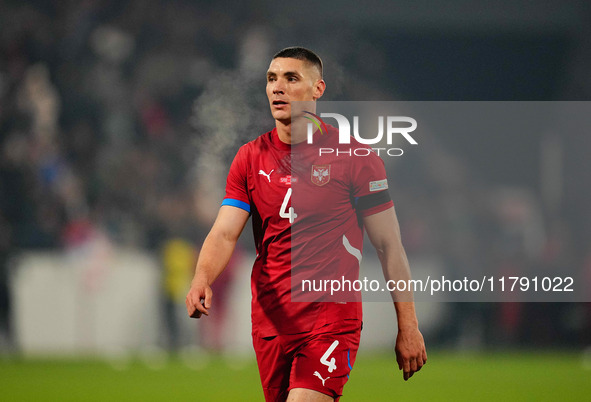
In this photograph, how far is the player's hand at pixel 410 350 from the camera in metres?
4.46

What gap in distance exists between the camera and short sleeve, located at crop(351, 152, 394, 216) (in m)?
4.63

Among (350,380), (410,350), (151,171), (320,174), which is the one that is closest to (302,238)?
(320,174)

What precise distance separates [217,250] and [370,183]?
922mm

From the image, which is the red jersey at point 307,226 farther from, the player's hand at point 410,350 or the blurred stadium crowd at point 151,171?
the blurred stadium crowd at point 151,171

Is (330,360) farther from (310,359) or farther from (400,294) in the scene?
(400,294)

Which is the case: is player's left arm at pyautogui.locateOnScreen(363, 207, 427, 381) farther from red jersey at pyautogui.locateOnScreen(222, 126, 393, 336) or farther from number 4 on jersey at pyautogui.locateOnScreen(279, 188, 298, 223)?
number 4 on jersey at pyautogui.locateOnScreen(279, 188, 298, 223)

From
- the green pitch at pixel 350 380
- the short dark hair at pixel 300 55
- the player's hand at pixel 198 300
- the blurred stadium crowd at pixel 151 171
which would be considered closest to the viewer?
the player's hand at pixel 198 300

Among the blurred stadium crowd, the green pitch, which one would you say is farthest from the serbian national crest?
the blurred stadium crowd

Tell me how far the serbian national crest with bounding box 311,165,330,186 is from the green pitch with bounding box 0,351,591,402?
498 cm

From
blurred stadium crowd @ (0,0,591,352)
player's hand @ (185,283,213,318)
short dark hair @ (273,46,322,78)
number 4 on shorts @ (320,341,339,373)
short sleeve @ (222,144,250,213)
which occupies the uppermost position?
blurred stadium crowd @ (0,0,591,352)

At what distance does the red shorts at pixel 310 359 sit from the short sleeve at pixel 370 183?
64 cm

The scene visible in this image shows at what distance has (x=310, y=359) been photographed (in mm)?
4496

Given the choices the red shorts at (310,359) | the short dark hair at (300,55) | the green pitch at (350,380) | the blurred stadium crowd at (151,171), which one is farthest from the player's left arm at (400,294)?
the blurred stadium crowd at (151,171)

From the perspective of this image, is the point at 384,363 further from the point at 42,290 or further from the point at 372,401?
the point at 42,290
